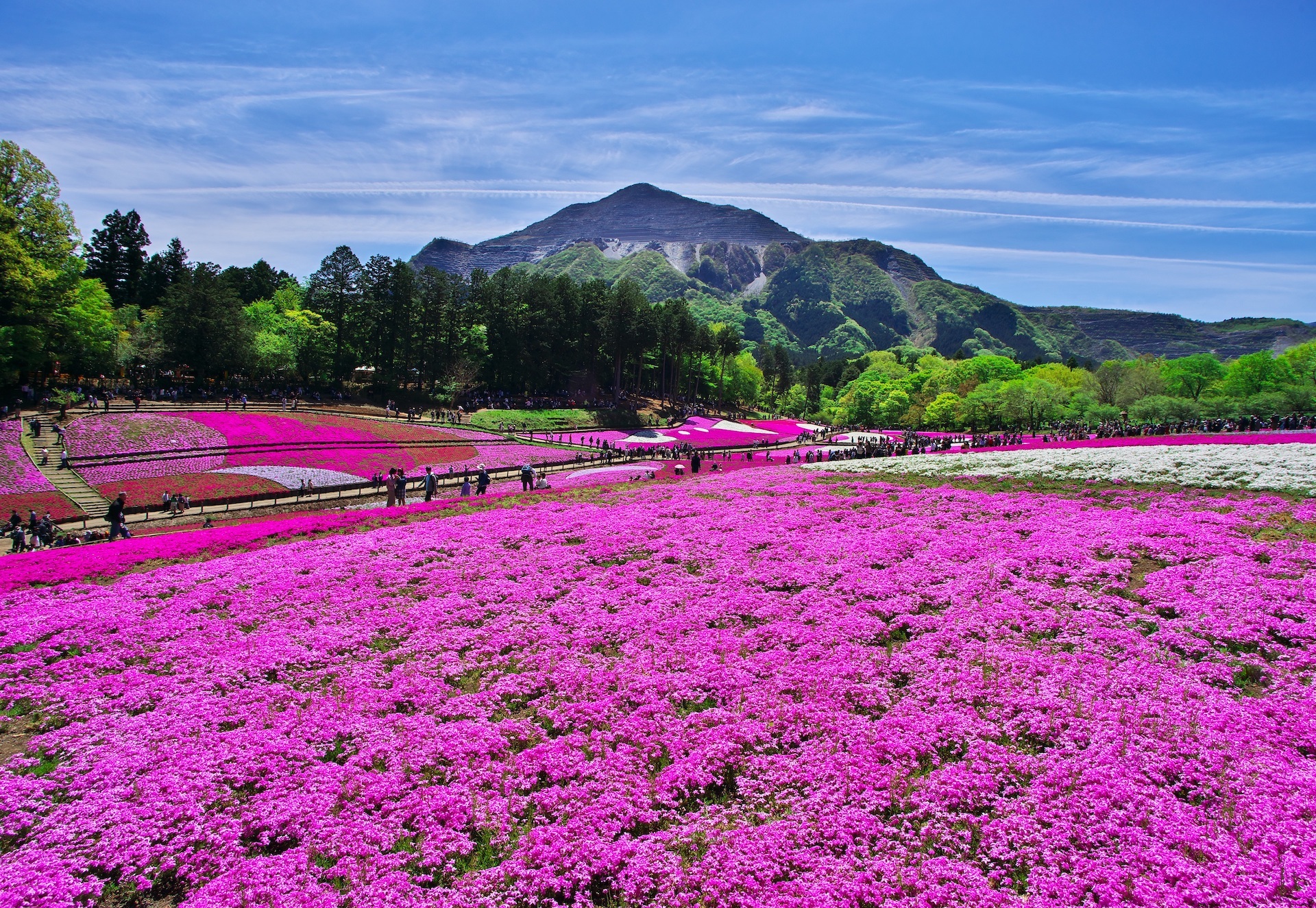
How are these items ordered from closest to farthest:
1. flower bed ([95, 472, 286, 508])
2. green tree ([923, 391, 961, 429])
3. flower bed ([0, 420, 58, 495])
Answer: flower bed ([0, 420, 58, 495]) → flower bed ([95, 472, 286, 508]) → green tree ([923, 391, 961, 429])

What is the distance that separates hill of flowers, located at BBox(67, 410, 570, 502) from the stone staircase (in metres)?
0.53

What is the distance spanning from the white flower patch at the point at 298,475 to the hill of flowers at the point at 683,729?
2003cm

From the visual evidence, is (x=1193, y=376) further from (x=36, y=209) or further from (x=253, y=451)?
(x=36, y=209)

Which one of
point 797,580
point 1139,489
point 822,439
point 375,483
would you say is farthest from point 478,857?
point 822,439

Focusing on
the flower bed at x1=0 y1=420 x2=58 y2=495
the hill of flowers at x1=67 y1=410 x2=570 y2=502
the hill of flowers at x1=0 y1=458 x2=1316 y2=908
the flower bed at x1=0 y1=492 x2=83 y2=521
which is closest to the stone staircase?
the flower bed at x1=0 y1=420 x2=58 y2=495

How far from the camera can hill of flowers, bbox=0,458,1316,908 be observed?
6.61 m

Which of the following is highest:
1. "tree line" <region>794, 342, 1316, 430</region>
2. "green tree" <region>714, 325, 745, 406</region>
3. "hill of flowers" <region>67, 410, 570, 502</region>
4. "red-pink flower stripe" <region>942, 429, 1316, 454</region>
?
"green tree" <region>714, 325, 745, 406</region>

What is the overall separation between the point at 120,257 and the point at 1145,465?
4351 inches

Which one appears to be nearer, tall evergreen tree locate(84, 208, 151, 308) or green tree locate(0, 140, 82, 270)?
green tree locate(0, 140, 82, 270)

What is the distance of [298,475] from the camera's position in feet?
119

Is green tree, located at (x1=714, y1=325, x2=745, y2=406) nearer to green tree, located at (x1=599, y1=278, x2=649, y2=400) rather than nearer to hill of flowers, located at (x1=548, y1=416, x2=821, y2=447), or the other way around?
green tree, located at (x1=599, y1=278, x2=649, y2=400)

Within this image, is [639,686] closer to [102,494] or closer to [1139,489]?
[1139,489]

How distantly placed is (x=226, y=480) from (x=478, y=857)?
1356 inches

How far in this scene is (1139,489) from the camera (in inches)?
918
